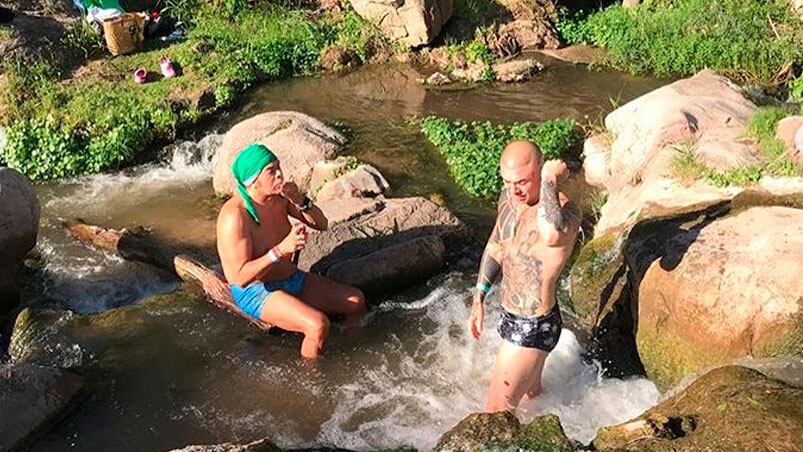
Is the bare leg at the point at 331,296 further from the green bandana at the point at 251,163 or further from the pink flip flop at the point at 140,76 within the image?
the pink flip flop at the point at 140,76

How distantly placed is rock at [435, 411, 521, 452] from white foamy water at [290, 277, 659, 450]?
4.36ft

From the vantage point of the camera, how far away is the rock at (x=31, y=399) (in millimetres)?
5996

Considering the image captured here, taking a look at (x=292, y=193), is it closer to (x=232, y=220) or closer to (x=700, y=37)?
(x=232, y=220)

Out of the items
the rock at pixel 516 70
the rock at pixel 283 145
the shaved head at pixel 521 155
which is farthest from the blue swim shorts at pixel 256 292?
the rock at pixel 516 70

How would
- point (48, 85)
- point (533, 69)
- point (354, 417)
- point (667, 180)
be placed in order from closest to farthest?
1. point (354, 417)
2. point (667, 180)
3. point (48, 85)
4. point (533, 69)

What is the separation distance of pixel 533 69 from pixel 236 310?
790 centimetres

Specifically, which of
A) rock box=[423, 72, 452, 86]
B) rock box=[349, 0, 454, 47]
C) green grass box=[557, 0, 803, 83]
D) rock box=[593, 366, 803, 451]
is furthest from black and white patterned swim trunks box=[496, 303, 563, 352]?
rock box=[349, 0, 454, 47]

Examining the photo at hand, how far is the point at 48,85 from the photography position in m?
12.4

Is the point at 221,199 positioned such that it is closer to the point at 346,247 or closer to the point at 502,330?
the point at 346,247

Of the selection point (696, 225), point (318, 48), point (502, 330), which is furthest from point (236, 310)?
point (318, 48)

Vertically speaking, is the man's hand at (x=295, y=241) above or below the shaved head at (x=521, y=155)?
below

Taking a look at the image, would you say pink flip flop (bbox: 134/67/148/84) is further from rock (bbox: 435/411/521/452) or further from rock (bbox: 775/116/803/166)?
rock (bbox: 435/411/521/452)

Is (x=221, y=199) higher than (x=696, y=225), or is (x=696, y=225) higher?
(x=696, y=225)

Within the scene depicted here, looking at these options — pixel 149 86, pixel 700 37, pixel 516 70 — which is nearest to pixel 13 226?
pixel 149 86
